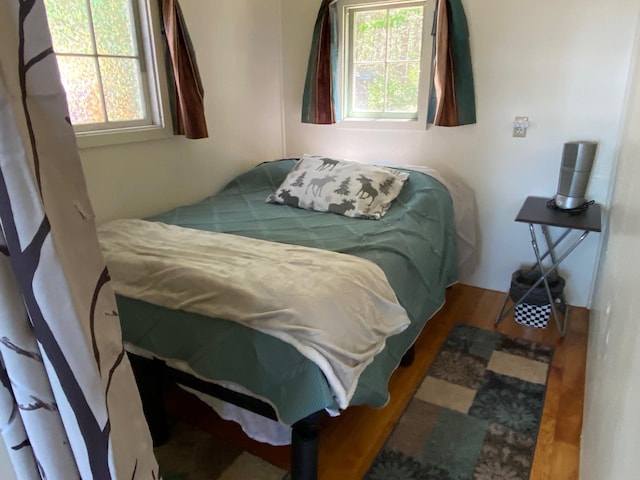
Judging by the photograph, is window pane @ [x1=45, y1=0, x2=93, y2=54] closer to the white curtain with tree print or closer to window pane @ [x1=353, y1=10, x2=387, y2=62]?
window pane @ [x1=353, y1=10, x2=387, y2=62]

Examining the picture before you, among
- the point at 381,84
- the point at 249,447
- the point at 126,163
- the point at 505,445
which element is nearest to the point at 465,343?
the point at 505,445

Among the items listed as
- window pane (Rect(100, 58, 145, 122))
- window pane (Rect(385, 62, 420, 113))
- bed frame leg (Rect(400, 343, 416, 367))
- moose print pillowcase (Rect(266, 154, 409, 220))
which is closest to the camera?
bed frame leg (Rect(400, 343, 416, 367))

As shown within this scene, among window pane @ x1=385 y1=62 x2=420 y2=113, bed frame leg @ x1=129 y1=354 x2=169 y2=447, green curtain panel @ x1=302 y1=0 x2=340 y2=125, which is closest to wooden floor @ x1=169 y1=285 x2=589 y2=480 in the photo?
bed frame leg @ x1=129 y1=354 x2=169 y2=447

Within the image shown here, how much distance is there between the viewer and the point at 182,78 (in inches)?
94.9

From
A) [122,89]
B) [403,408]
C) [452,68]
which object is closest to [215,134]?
[122,89]

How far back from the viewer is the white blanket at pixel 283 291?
1.30 metres

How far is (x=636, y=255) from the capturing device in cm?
109

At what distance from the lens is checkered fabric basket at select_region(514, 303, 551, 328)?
2463 millimetres

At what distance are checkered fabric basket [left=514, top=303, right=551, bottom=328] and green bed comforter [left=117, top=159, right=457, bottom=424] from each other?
1.35 feet

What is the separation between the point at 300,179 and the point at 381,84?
929 mm

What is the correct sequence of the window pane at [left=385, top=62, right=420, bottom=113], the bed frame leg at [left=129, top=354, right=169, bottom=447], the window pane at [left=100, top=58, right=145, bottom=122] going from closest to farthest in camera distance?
the bed frame leg at [left=129, top=354, right=169, bottom=447]
the window pane at [left=100, top=58, right=145, bottom=122]
the window pane at [left=385, top=62, right=420, bottom=113]

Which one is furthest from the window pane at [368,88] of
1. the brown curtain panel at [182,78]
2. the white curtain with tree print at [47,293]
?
the white curtain with tree print at [47,293]

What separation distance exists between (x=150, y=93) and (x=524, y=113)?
2.11 metres

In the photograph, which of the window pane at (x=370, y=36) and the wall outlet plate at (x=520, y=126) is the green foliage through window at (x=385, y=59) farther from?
the wall outlet plate at (x=520, y=126)
